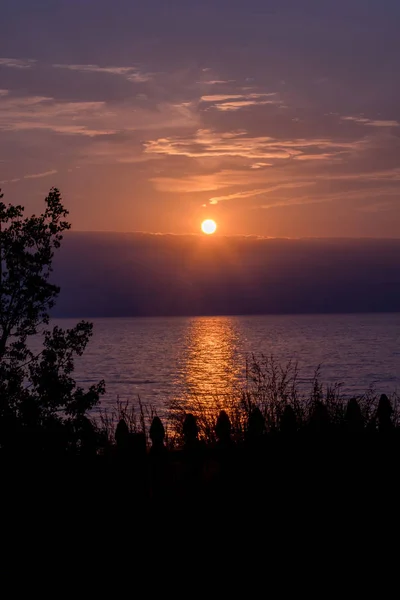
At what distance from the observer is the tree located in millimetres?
8039

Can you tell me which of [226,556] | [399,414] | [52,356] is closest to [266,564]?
[226,556]

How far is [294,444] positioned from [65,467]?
2548 millimetres

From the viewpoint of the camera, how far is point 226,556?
6.41 meters

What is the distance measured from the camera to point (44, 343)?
8352 mm

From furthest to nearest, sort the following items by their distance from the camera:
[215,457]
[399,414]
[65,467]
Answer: [399,414], [215,457], [65,467]

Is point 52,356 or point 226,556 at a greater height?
point 52,356

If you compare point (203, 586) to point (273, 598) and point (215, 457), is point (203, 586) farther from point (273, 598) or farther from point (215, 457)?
point (215, 457)

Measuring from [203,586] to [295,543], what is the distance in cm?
107

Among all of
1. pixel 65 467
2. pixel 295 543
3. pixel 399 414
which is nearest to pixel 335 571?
pixel 295 543

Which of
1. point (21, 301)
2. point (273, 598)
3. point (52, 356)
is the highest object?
point (21, 301)

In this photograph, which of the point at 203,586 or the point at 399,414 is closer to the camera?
the point at 203,586

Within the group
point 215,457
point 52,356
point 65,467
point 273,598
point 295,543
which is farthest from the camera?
point 52,356

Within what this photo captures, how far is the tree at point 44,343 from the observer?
8039mm

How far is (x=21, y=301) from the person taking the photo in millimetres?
8453
